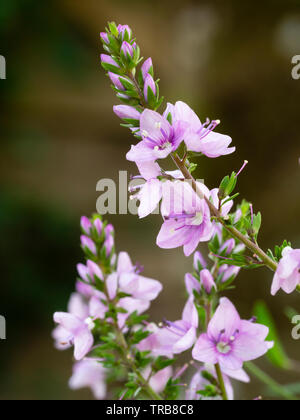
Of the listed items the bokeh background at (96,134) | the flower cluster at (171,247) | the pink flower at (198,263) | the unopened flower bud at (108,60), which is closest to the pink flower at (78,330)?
the flower cluster at (171,247)

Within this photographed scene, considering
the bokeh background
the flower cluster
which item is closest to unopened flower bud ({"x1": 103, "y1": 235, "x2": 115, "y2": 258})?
the flower cluster

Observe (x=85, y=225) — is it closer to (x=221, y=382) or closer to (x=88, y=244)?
(x=88, y=244)

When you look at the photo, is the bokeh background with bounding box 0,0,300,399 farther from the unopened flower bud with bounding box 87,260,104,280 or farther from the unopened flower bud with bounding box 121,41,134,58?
the unopened flower bud with bounding box 121,41,134,58

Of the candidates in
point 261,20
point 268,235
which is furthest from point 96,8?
point 268,235

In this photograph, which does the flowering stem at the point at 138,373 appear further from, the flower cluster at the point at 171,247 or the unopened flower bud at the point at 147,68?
the unopened flower bud at the point at 147,68

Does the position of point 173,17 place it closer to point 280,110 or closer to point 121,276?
point 280,110

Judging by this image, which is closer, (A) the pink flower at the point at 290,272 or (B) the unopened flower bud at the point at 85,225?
(A) the pink flower at the point at 290,272
